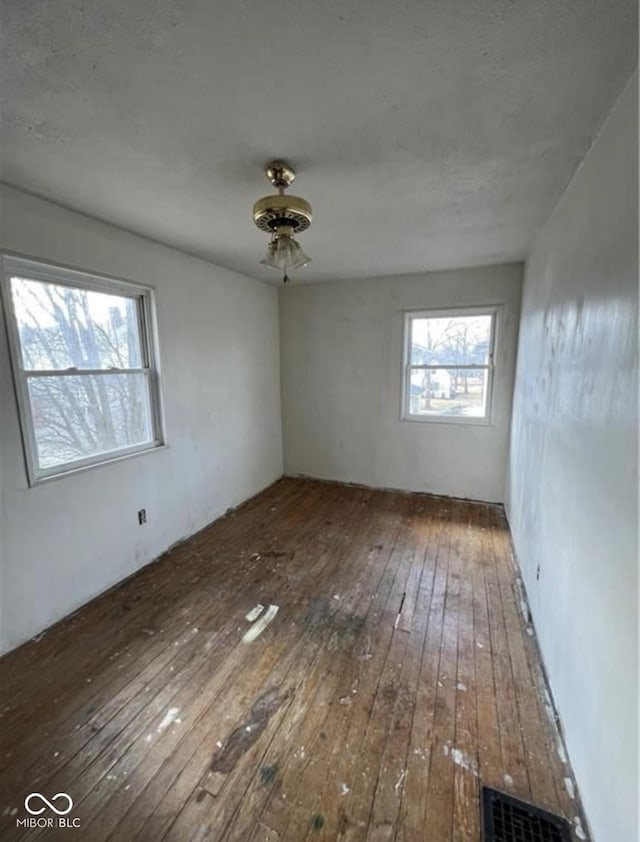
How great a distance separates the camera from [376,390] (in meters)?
3.99

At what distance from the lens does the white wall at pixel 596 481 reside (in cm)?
98

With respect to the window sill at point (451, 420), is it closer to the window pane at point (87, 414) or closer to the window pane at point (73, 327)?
the window pane at point (87, 414)

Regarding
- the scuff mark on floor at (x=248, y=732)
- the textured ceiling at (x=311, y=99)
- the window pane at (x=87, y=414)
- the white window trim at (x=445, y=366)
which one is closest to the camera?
the textured ceiling at (x=311, y=99)

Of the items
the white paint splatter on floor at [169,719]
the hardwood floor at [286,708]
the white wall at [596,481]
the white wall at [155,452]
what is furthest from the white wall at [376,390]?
the white paint splatter on floor at [169,719]

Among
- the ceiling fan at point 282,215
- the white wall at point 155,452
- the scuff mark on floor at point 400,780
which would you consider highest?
the ceiling fan at point 282,215

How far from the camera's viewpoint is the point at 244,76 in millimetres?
1099

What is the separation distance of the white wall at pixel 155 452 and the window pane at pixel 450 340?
1621 mm

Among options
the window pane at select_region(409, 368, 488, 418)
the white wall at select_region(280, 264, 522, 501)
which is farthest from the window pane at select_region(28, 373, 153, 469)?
the window pane at select_region(409, 368, 488, 418)

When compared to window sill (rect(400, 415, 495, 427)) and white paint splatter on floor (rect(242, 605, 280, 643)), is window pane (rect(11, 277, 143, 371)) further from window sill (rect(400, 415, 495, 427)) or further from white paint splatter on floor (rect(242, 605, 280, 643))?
window sill (rect(400, 415, 495, 427))

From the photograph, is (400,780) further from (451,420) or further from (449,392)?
(449,392)

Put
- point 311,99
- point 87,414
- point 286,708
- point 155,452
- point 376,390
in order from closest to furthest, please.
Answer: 1. point 311,99
2. point 286,708
3. point 87,414
4. point 155,452
5. point 376,390

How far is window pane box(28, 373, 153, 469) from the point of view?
2.03m

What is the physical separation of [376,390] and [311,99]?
9.69ft

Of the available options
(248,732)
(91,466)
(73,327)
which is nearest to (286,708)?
(248,732)
